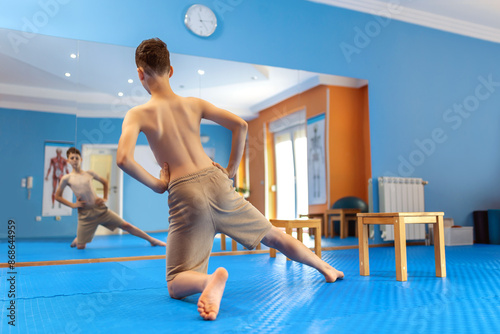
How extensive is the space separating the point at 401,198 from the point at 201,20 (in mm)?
3115

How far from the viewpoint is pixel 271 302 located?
2076mm

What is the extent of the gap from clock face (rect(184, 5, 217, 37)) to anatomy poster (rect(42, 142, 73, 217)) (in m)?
1.72

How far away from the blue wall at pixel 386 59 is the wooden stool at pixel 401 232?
2500 mm

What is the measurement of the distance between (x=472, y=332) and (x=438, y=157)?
15.2 feet

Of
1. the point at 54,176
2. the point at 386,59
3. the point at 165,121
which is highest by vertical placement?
the point at 386,59

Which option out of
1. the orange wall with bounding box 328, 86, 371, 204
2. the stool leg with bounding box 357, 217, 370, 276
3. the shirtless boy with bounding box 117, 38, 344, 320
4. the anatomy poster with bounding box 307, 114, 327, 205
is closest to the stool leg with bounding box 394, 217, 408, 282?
the stool leg with bounding box 357, 217, 370, 276

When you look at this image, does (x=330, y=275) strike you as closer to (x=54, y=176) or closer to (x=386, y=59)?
(x=54, y=176)

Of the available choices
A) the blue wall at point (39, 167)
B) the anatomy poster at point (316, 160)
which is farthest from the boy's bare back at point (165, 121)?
the anatomy poster at point (316, 160)

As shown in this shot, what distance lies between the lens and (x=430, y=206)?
5.67 m

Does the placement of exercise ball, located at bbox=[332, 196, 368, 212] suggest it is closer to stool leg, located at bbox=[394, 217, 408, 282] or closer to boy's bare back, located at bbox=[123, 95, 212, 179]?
stool leg, located at bbox=[394, 217, 408, 282]

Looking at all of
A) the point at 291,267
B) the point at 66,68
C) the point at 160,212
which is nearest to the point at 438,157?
the point at 291,267

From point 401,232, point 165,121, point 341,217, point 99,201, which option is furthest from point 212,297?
point 341,217

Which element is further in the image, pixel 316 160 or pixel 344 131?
pixel 344 131

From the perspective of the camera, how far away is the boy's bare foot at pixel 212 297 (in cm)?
173
